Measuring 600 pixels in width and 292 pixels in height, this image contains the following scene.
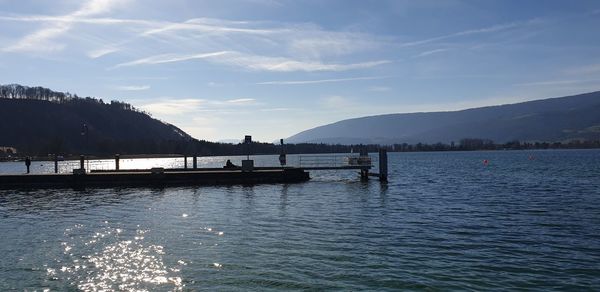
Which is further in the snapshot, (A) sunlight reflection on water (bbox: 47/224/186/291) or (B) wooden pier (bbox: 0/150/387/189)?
(B) wooden pier (bbox: 0/150/387/189)

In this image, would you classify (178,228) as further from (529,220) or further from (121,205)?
(529,220)

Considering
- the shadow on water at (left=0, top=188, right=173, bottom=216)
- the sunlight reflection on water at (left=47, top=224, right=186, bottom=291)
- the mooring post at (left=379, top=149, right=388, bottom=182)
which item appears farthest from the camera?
the mooring post at (left=379, top=149, right=388, bottom=182)

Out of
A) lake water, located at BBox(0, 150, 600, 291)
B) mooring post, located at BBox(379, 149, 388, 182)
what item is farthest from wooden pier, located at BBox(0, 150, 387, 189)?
lake water, located at BBox(0, 150, 600, 291)

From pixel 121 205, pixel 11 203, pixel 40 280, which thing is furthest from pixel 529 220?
pixel 11 203

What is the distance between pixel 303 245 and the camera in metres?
18.4

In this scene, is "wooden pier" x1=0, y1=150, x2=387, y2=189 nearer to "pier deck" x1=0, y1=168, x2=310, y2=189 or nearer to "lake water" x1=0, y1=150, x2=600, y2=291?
"pier deck" x1=0, y1=168, x2=310, y2=189

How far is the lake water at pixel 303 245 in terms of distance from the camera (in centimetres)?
1391

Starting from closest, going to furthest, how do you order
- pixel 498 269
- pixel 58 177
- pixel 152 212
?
1. pixel 498 269
2. pixel 152 212
3. pixel 58 177

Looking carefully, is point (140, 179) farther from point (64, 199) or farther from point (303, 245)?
point (303, 245)

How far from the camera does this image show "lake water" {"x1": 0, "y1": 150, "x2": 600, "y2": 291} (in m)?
13.9

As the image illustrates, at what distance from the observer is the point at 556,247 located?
59.0 ft

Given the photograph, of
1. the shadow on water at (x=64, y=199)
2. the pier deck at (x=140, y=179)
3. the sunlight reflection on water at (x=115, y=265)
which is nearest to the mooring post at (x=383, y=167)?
the pier deck at (x=140, y=179)

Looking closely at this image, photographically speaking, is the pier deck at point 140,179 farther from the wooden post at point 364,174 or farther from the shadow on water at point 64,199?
the wooden post at point 364,174

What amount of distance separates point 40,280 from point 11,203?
82.1ft
